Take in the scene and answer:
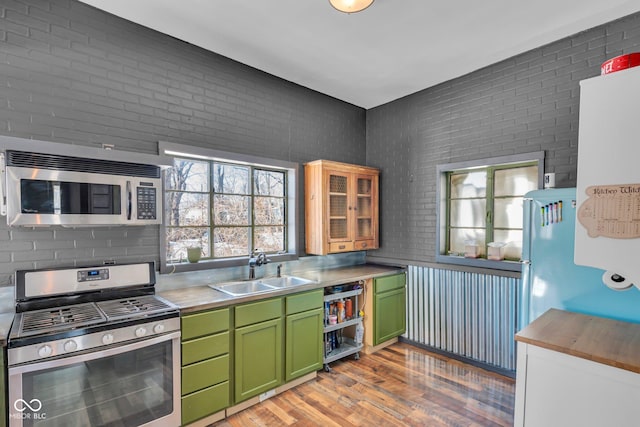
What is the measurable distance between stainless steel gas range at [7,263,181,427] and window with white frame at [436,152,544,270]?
2862 millimetres

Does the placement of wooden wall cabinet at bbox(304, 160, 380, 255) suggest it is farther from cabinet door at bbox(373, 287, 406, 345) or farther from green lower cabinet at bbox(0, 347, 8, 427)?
green lower cabinet at bbox(0, 347, 8, 427)

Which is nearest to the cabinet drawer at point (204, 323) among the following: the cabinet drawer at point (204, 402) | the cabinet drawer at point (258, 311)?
the cabinet drawer at point (258, 311)

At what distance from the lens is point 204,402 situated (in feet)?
7.32

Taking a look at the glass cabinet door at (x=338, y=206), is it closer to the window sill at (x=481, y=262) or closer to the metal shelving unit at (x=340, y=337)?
the metal shelving unit at (x=340, y=337)

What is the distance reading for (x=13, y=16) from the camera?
2004mm

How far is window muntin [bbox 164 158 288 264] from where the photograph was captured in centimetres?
280

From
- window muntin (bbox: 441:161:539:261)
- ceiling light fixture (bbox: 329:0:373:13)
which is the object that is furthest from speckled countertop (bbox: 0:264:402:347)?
ceiling light fixture (bbox: 329:0:373:13)

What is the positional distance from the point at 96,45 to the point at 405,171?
3217 mm

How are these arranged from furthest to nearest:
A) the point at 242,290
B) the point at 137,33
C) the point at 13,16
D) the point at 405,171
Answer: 1. the point at 405,171
2. the point at 242,290
3. the point at 137,33
4. the point at 13,16

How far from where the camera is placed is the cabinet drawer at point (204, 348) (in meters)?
2.15

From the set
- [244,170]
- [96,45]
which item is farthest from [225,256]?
[96,45]

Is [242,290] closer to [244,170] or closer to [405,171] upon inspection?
[244,170]

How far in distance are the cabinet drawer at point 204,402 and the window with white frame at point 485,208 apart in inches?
99.5

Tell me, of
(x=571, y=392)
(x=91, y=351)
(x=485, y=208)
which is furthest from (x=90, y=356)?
(x=485, y=208)
